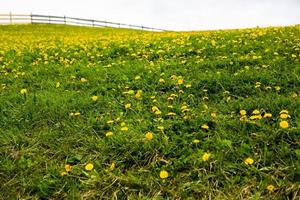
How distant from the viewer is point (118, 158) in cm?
347

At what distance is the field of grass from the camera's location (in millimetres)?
3033

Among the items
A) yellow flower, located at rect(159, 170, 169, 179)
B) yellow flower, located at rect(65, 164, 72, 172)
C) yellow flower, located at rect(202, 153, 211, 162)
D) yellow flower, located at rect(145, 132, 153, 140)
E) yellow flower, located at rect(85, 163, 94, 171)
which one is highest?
yellow flower, located at rect(145, 132, 153, 140)

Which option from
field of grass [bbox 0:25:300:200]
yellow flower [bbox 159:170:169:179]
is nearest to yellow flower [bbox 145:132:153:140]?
field of grass [bbox 0:25:300:200]

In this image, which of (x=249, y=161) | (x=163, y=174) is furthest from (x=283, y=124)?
(x=163, y=174)

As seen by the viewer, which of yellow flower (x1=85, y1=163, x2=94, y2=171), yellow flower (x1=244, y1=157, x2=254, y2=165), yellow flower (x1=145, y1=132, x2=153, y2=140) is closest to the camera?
yellow flower (x1=244, y1=157, x2=254, y2=165)

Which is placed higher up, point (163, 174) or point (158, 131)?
point (158, 131)

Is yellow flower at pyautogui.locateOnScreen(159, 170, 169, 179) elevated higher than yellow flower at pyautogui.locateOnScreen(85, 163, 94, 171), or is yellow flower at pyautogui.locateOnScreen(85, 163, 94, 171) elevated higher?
yellow flower at pyautogui.locateOnScreen(159, 170, 169, 179)

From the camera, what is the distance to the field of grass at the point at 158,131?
119 inches

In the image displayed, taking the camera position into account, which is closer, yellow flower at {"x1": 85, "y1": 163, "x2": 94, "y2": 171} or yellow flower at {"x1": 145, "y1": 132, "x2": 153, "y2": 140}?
yellow flower at {"x1": 85, "y1": 163, "x2": 94, "y2": 171}

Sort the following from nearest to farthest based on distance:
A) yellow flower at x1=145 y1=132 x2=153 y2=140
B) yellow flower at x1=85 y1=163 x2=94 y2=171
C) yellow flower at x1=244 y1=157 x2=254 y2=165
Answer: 1. yellow flower at x1=244 y1=157 x2=254 y2=165
2. yellow flower at x1=85 y1=163 x2=94 y2=171
3. yellow flower at x1=145 y1=132 x2=153 y2=140

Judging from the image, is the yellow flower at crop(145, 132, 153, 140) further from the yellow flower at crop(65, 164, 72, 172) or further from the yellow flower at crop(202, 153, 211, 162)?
the yellow flower at crop(65, 164, 72, 172)

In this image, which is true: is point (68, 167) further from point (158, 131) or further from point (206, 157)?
point (206, 157)

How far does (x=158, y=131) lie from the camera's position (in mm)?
3869

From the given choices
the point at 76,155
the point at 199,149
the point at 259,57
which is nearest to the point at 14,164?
the point at 76,155
